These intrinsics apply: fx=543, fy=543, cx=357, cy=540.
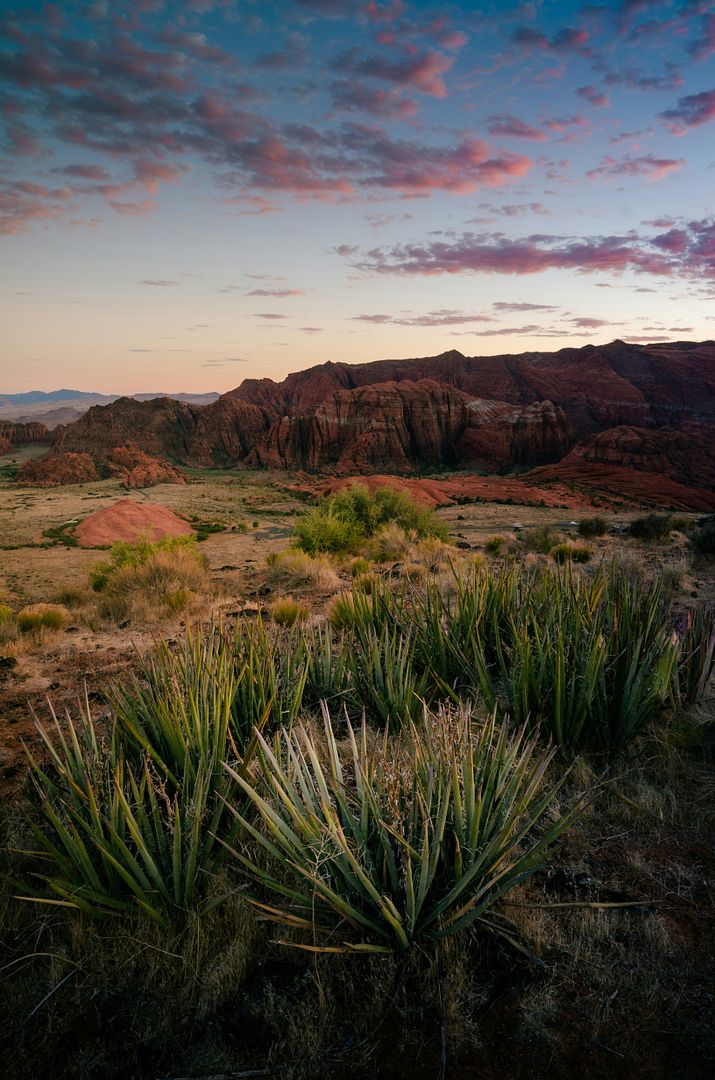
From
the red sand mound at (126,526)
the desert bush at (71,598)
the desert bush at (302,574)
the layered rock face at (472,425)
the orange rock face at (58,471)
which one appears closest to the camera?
the desert bush at (302,574)

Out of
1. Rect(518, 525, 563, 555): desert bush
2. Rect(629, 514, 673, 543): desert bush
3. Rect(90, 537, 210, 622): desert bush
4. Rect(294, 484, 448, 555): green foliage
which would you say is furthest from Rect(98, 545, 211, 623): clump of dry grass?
Rect(629, 514, 673, 543): desert bush

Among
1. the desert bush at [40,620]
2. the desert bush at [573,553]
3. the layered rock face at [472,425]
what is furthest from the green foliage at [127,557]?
the layered rock face at [472,425]

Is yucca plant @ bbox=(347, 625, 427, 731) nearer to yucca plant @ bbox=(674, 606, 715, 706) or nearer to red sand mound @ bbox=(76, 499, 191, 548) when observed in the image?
yucca plant @ bbox=(674, 606, 715, 706)

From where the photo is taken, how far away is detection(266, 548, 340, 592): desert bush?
12.3 meters

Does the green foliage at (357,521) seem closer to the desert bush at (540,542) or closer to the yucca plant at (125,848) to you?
the desert bush at (540,542)

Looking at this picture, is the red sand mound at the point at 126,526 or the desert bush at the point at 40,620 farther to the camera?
the red sand mound at the point at 126,526

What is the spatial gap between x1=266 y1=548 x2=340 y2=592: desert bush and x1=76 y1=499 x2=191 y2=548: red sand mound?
39.8 ft

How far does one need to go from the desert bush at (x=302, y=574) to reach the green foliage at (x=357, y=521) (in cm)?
323

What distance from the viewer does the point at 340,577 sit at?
42.9 ft

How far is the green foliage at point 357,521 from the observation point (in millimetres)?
18359

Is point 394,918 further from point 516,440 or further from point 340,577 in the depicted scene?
point 516,440

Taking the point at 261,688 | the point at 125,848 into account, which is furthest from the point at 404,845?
the point at 261,688

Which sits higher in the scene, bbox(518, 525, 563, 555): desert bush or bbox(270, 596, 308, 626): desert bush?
bbox(270, 596, 308, 626): desert bush

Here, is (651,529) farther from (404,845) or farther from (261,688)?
(404,845)
